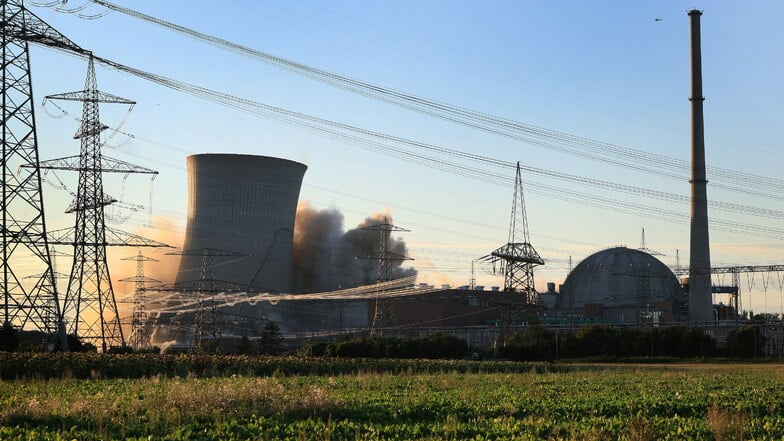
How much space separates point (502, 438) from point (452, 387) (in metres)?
10.0

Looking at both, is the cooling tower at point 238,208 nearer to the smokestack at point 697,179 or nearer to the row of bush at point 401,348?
the row of bush at point 401,348

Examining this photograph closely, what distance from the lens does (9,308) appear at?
30.4 meters

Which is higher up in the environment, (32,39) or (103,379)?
(32,39)

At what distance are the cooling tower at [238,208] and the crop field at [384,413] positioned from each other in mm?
44808

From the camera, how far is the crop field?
41.8 feet

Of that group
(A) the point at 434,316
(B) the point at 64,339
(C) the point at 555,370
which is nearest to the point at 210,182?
(A) the point at 434,316

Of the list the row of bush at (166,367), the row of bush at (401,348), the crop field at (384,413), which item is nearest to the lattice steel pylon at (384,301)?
the row of bush at (401,348)

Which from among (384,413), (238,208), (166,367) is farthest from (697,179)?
(384,413)

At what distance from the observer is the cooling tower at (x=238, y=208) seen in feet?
217

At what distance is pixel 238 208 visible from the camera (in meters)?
66.6

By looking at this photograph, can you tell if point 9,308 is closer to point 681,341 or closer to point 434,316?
point 681,341

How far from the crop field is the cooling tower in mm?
44808

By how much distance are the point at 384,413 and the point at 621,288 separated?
7702cm

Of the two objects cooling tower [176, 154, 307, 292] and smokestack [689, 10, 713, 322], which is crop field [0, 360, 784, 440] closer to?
smokestack [689, 10, 713, 322]
